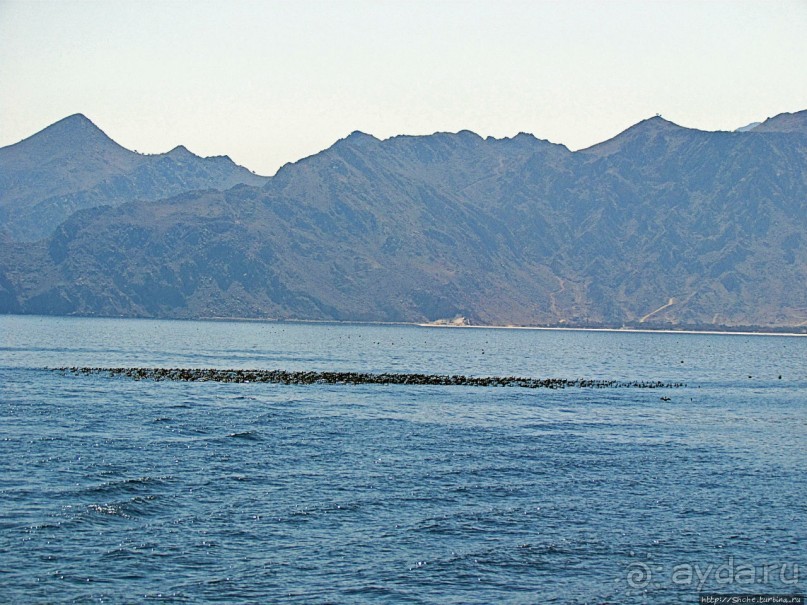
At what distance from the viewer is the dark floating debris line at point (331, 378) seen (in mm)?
134875

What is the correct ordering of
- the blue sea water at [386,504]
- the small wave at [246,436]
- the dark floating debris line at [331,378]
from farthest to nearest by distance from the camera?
the dark floating debris line at [331,378], the small wave at [246,436], the blue sea water at [386,504]

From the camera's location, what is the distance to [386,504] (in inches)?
2131

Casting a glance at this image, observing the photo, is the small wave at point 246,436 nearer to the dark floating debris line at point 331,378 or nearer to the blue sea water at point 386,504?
the blue sea water at point 386,504

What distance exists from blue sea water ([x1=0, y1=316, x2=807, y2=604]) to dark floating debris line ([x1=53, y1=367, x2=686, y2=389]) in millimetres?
31697

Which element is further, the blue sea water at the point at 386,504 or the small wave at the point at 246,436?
the small wave at the point at 246,436

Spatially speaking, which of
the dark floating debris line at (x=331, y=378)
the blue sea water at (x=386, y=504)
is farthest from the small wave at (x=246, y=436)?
the dark floating debris line at (x=331, y=378)

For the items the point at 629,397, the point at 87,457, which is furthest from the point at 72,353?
the point at 87,457

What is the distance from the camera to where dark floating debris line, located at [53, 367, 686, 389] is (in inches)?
5310

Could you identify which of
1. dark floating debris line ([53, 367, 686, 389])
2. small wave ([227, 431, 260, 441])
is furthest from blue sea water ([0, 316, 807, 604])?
dark floating debris line ([53, 367, 686, 389])

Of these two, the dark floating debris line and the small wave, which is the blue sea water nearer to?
the small wave

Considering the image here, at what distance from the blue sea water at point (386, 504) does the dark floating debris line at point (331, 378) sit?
104 feet

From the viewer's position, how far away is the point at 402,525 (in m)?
49.7

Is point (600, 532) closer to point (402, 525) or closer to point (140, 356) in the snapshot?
point (402, 525)

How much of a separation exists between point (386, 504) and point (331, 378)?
84646 millimetres
